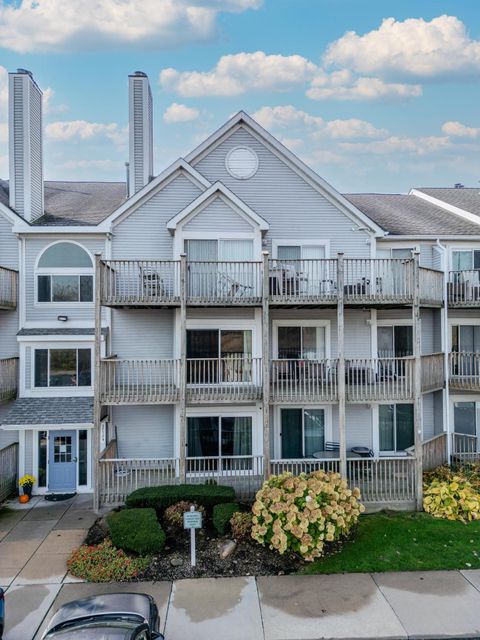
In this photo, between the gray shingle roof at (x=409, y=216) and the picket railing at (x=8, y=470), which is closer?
the picket railing at (x=8, y=470)

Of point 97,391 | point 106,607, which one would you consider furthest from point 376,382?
point 106,607

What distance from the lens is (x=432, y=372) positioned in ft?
45.1

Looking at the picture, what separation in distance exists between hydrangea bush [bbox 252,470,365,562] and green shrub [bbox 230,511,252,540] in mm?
490

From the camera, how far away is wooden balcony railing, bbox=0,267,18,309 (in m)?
13.2

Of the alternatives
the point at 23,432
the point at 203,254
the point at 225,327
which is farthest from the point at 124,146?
the point at 23,432

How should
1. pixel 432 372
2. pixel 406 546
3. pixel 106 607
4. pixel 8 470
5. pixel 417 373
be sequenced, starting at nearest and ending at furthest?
1. pixel 106 607
2. pixel 406 546
3. pixel 417 373
4. pixel 8 470
5. pixel 432 372

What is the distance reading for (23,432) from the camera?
1345 cm

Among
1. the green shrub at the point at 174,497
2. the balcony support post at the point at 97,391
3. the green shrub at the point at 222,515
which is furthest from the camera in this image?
the balcony support post at the point at 97,391

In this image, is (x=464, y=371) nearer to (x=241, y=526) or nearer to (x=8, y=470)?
(x=241, y=526)

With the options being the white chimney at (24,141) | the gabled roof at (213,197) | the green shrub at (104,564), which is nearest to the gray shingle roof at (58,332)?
the white chimney at (24,141)

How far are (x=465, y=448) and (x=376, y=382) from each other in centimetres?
455

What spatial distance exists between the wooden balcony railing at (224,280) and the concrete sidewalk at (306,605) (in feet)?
24.5

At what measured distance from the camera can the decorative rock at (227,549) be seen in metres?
9.39

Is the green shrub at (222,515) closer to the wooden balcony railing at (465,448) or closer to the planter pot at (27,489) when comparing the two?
the planter pot at (27,489)
